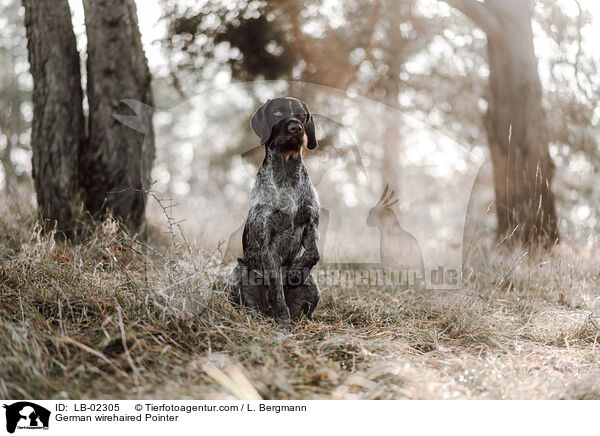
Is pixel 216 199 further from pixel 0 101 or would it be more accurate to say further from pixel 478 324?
pixel 0 101

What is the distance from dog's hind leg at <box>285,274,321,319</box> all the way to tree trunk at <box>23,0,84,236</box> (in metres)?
2.68

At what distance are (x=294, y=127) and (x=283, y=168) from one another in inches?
13.2

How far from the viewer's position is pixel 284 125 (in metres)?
2.88

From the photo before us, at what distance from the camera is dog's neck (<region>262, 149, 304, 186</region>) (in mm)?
3047

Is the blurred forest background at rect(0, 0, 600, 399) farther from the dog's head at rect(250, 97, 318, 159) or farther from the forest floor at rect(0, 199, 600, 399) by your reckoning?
the dog's head at rect(250, 97, 318, 159)

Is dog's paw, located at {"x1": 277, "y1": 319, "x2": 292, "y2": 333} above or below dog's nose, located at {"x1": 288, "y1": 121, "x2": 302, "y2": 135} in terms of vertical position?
below

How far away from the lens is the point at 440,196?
10.4 meters

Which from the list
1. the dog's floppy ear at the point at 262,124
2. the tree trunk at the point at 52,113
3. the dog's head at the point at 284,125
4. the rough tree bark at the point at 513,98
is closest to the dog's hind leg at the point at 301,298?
the dog's head at the point at 284,125

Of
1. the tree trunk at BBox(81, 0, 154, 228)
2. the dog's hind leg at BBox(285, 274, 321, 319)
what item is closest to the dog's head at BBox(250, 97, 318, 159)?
→ the dog's hind leg at BBox(285, 274, 321, 319)

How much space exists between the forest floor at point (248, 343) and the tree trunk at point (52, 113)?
2.92ft

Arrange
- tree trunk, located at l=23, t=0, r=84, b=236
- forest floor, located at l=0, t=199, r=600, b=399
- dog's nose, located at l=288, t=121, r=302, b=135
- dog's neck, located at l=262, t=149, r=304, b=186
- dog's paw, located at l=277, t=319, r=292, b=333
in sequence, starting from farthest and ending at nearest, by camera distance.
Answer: tree trunk, located at l=23, t=0, r=84, b=236 < dog's neck, located at l=262, t=149, r=304, b=186 < dog's paw, located at l=277, t=319, r=292, b=333 < dog's nose, located at l=288, t=121, r=302, b=135 < forest floor, located at l=0, t=199, r=600, b=399
